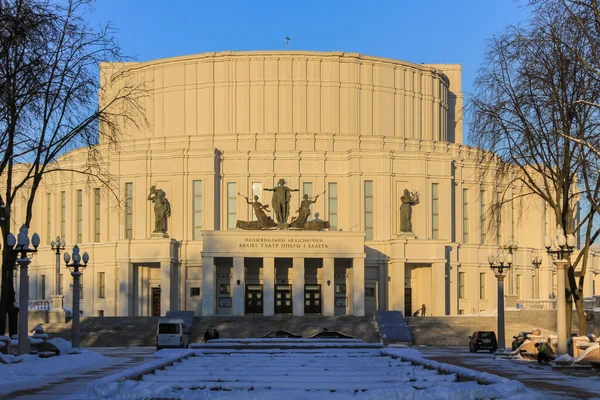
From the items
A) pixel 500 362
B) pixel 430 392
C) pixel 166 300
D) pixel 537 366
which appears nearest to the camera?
pixel 430 392

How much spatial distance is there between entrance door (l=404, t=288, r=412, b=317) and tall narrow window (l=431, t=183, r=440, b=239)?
4730 mm

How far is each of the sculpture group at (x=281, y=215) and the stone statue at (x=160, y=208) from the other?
6812 mm

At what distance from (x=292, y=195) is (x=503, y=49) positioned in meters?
43.5

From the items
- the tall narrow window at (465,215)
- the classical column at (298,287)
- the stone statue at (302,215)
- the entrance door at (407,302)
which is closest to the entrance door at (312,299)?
the classical column at (298,287)

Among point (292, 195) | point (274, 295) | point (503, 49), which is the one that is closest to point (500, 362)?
point (503, 49)

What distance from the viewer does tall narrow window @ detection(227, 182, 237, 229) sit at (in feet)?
268

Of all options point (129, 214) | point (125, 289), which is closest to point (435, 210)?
point (129, 214)

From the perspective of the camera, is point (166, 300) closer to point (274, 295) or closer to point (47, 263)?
point (274, 295)

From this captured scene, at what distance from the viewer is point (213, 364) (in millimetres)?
21344

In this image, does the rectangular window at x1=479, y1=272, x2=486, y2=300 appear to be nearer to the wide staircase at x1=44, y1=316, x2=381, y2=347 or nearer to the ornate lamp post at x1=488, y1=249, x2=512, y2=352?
the wide staircase at x1=44, y1=316, x2=381, y2=347

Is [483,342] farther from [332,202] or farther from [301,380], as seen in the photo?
[301,380]

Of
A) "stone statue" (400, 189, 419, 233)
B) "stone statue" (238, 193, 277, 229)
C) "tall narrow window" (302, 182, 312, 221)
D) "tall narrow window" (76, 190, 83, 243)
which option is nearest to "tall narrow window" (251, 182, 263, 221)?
"tall narrow window" (302, 182, 312, 221)

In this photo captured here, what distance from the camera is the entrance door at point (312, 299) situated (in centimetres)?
7788

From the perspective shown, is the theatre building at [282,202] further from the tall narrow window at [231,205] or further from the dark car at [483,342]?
the dark car at [483,342]
